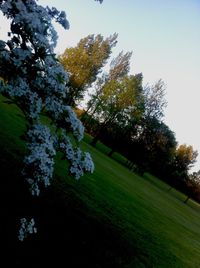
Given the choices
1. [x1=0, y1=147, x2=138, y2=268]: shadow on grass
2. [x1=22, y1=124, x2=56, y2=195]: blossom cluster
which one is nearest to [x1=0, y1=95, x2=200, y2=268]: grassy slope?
[x1=0, y1=147, x2=138, y2=268]: shadow on grass

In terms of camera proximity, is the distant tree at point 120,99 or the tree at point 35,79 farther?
the distant tree at point 120,99

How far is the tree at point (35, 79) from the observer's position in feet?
24.3

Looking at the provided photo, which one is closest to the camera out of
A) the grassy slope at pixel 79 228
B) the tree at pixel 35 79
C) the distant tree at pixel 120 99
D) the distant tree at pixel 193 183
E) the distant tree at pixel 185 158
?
the tree at pixel 35 79

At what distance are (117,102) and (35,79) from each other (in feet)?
203

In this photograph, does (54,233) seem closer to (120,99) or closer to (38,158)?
(38,158)

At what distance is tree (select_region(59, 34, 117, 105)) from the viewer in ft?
235

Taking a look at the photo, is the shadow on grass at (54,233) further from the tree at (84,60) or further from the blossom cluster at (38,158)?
the tree at (84,60)

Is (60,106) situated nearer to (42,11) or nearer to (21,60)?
(21,60)

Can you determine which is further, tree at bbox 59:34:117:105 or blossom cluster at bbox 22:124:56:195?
tree at bbox 59:34:117:105

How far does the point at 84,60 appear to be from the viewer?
7125cm

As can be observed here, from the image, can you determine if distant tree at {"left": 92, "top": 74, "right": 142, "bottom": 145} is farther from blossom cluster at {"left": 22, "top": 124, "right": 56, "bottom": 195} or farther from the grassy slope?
blossom cluster at {"left": 22, "top": 124, "right": 56, "bottom": 195}

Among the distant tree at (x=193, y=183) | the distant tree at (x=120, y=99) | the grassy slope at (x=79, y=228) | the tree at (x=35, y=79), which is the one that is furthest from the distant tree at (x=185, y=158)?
the tree at (x=35, y=79)

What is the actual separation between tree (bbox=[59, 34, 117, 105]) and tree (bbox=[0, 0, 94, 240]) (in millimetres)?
62342

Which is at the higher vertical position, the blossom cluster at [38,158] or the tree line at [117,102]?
the tree line at [117,102]
